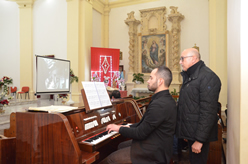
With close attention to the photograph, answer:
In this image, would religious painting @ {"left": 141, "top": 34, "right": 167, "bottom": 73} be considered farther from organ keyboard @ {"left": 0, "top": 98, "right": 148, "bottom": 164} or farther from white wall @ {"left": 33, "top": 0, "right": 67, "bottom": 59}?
organ keyboard @ {"left": 0, "top": 98, "right": 148, "bottom": 164}

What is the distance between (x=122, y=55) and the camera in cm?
1071

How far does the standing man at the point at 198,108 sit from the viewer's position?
1990mm

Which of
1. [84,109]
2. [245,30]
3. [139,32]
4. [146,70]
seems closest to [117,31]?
[139,32]

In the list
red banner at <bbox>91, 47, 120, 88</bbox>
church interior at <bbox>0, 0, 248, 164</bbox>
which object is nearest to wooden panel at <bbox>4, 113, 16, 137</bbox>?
church interior at <bbox>0, 0, 248, 164</bbox>

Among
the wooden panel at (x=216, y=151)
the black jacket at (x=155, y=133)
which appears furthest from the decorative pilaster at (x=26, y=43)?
the black jacket at (x=155, y=133)

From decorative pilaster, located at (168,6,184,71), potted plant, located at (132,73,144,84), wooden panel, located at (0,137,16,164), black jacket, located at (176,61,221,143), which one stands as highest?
decorative pilaster, located at (168,6,184,71)

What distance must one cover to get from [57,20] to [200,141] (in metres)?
9.36

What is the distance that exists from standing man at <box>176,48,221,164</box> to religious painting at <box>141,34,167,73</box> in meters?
7.75

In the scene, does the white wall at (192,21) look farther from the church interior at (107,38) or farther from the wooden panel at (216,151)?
the wooden panel at (216,151)

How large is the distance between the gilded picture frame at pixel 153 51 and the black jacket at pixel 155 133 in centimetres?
811

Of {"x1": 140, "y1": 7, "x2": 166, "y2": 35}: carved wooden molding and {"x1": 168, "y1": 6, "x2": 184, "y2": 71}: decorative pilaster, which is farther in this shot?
{"x1": 140, "y1": 7, "x2": 166, "y2": 35}: carved wooden molding

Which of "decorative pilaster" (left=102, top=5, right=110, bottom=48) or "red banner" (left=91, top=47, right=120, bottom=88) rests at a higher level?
"decorative pilaster" (left=102, top=5, right=110, bottom=48)

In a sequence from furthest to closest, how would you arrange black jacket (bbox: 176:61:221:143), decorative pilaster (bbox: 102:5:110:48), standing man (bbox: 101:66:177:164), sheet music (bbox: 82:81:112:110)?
decorative pilaster (bbox: 102:5:110:48), sheet music (bbox: 82:81:112:110), black jacket (bbox: 176:61:221:143), standing man (bbox: 101:66:177:164)

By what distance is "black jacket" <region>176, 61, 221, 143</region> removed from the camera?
1986 millimetres
